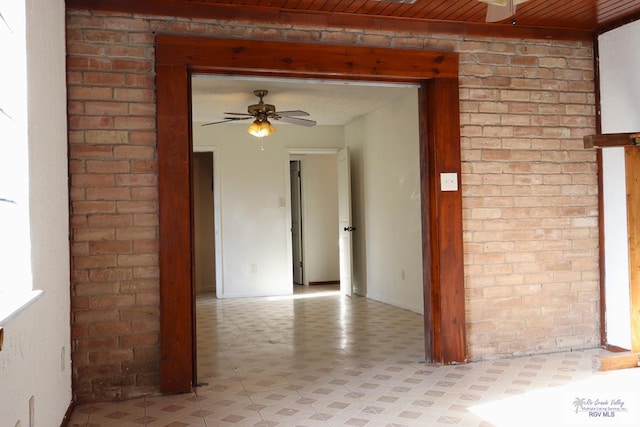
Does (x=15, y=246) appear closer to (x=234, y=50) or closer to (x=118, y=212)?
(x=118, y=212)

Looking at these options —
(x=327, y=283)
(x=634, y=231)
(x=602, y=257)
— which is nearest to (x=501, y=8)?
(x=634, y=231)

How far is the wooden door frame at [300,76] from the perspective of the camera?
380cm

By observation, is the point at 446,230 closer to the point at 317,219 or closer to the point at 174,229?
the point at 174,229

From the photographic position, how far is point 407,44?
437cm

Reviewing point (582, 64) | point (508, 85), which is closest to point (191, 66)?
point (508, 85)

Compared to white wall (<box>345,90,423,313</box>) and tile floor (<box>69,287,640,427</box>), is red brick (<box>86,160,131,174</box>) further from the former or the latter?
white wall (<box>345,90,423,313</box>)

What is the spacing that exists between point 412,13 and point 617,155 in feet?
6.48

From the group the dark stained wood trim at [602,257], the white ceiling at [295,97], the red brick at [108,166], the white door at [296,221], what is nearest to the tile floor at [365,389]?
the dark stained wood trim at [602,257]

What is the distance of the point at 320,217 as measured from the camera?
10188 millimetres

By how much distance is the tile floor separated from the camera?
3.25 m

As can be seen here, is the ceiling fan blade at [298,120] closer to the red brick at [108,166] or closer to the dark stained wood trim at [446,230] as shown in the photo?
the dark stained wood trim at [446,230]

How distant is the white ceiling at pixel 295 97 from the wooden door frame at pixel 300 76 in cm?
181

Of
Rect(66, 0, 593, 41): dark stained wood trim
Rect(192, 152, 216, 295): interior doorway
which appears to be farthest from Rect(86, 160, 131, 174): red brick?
Rect(192, 152, 216, 295): interior doorway

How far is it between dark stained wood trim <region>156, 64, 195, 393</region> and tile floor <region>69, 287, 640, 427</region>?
0.83ft
